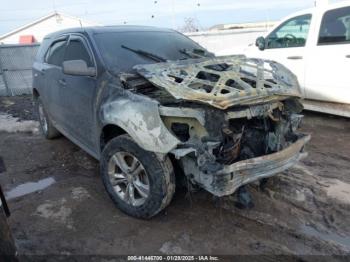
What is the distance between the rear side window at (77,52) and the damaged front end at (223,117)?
869 mm

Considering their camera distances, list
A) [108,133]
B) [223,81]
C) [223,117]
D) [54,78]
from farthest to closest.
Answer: [54,78] < [108,133] < [223,81] < [223,117]

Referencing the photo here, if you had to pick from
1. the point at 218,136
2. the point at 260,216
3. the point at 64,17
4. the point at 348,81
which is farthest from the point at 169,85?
the point at 64,17

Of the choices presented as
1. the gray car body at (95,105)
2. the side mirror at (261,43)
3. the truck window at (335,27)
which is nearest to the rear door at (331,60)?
the truck window at (335,27)

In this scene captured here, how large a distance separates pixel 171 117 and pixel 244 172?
82 cm

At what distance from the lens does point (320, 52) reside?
6375 millimetres

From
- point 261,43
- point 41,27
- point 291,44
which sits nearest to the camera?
point 291,44

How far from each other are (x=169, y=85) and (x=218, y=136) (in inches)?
26.0

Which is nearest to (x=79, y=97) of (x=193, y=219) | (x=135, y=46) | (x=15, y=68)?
(x=135, y=46)

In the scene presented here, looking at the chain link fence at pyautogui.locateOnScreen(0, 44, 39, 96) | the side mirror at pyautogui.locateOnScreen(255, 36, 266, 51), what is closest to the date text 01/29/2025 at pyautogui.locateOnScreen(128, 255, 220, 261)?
the side mirror at pyautogui.locateOnScreen(255, 36, 266, 51)

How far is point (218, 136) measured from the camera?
10.2ft

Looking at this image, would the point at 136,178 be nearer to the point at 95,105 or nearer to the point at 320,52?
the point at 95,105

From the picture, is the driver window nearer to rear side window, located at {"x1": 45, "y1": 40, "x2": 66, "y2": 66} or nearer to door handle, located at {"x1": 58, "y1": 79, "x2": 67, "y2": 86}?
rear side window, located at {"x1": 45, "y1": 40, "x2": 66, "y2": 66}

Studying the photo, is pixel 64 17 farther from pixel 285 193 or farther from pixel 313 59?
pixel 285 193

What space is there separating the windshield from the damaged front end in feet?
1.46
